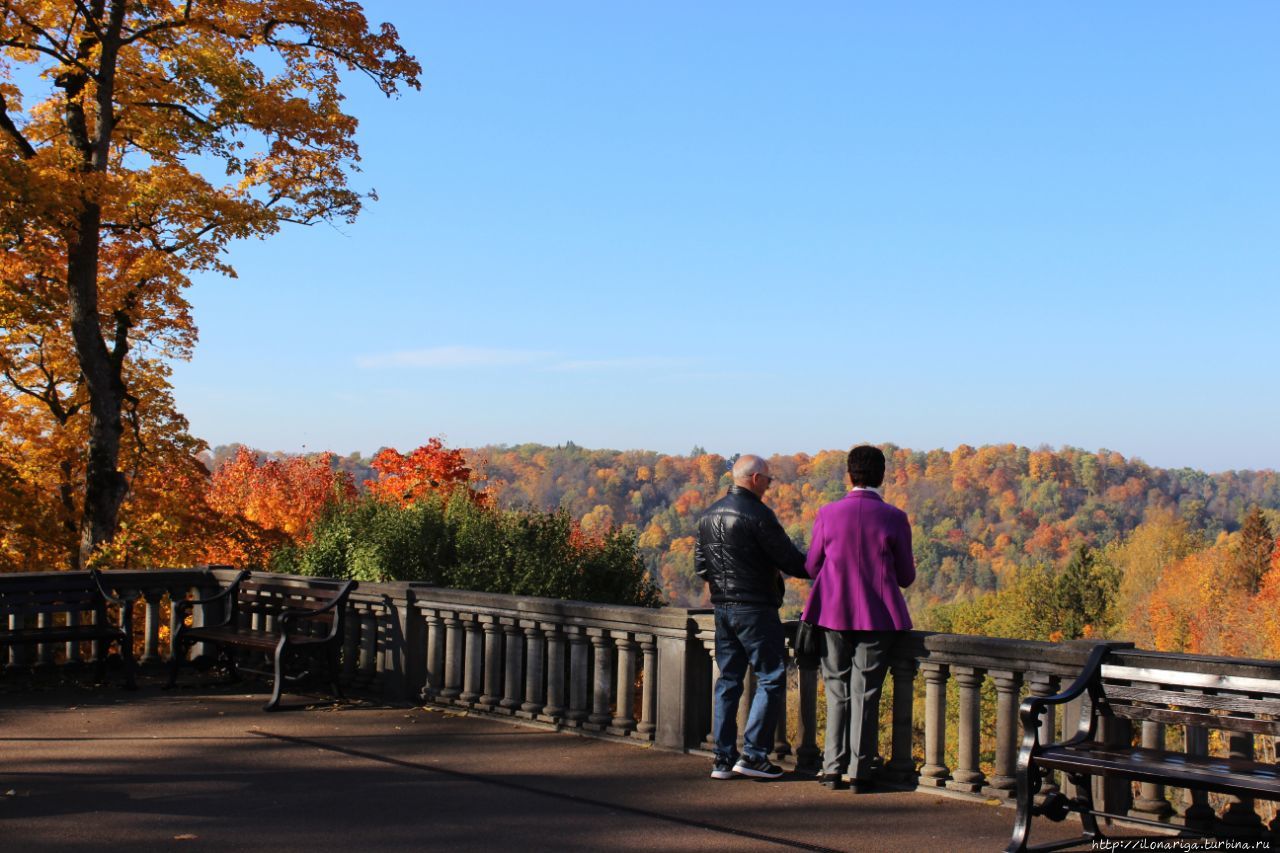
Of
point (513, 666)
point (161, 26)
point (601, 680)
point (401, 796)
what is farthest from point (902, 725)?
point (161, 26)

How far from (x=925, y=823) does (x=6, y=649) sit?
8473 mm

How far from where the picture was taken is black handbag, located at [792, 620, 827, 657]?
764 cm

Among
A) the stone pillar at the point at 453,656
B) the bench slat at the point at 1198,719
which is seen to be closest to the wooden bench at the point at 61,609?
the stone pillar at the point at 453,656

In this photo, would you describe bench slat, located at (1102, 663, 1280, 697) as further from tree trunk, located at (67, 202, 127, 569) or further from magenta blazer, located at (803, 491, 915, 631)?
tree trunk, located at (67, 202, 127, 569)

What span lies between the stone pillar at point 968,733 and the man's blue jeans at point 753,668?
1.00 m

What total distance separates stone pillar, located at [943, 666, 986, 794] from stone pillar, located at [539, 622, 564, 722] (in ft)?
9.73

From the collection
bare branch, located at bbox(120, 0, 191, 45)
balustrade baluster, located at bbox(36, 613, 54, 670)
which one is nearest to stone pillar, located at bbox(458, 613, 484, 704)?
balustrade baluster, located at bbox(36, 613, 54, 670)

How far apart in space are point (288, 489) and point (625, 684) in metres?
54.0

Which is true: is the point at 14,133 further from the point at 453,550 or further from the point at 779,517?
the point at 779,517

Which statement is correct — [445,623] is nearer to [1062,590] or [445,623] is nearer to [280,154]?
[280,154]

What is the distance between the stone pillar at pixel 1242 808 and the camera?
6055mm

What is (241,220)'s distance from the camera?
783 inches

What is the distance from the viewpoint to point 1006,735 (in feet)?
24.0

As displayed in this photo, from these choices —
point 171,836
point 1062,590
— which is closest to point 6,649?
point 171,836
